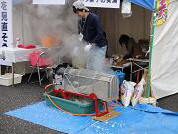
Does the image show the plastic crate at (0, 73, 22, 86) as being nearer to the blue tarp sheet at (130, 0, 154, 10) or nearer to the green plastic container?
the green plastic container

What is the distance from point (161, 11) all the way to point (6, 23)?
3.90m

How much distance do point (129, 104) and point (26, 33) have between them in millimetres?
3719

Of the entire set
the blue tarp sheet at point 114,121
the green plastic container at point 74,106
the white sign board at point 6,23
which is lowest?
the blue tarp sheet at point 114,121

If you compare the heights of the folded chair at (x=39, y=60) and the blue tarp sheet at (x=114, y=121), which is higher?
the folded chair at (x=39, y=60)

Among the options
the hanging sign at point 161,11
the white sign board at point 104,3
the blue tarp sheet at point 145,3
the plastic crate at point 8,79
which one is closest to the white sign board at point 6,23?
the plastic crate at point 8,79

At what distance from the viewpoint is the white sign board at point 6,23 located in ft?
21.7

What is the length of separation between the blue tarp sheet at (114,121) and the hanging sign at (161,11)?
5.46 feet

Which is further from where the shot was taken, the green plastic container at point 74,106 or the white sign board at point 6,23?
the white sign board at point 6,23

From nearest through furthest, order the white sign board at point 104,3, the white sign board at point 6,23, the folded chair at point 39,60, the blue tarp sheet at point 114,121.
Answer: the blue tarp sheet at point 114,121, the white sign board at point 104,3, the folded chair at point 39,60, the white sign board at point 6,23

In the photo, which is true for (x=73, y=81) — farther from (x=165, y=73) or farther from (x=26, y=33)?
(x=26, y=33)

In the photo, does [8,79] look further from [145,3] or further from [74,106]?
[145,3]

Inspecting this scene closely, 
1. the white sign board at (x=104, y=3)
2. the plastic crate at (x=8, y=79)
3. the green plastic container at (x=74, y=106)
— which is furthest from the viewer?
the plastic crate at (x=8, y=79)

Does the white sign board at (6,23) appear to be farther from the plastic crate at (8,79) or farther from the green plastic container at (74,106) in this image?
the green plastic container at (74,106)

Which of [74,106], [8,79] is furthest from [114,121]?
[8,79]
